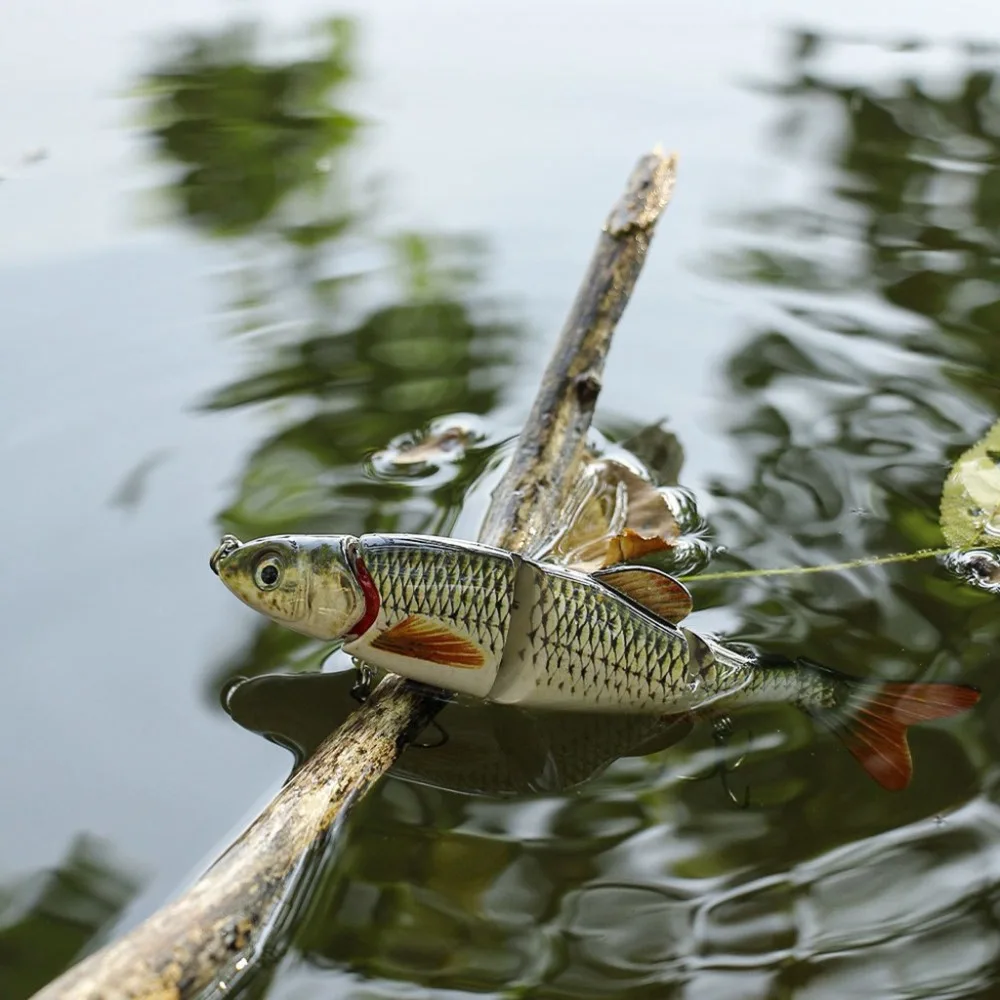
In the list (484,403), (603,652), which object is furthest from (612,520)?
(603,652)

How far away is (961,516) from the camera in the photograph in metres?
3.93

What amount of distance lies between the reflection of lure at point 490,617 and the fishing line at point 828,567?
0.73 metres

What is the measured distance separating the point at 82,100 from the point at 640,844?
242 inches

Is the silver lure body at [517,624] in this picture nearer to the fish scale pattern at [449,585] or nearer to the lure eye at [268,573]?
the fish scale pattern at [449,585]

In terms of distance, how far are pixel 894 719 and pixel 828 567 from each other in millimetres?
820

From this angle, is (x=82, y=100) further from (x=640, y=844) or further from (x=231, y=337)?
(x=640, y=844)

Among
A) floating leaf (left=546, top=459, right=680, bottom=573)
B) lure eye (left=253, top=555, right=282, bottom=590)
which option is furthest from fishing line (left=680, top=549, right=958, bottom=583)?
lure eye (left=253, top=555, right=282, bottom=590)

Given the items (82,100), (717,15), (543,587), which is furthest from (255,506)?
(717,15)

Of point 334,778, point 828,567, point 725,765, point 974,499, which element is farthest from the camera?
point 974,499

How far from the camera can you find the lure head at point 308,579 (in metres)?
2.89

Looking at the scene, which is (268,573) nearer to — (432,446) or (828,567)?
(432,446)

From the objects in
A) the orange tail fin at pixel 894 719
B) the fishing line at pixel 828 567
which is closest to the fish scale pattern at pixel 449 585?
the orange tail fin at pixel 894 719

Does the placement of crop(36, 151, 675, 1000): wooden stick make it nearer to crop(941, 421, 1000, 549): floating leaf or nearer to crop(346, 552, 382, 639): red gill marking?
crop(346, 552, 382, 639): red gill marking

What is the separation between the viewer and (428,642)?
288 cm
